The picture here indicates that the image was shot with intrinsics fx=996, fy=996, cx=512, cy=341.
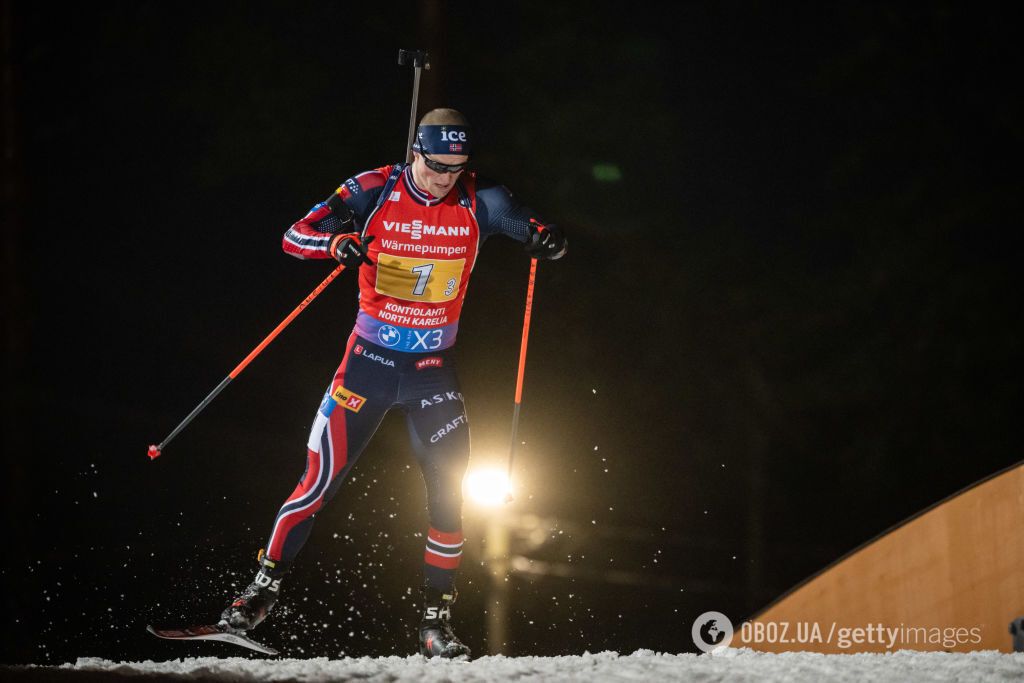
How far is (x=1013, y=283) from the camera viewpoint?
154 inches

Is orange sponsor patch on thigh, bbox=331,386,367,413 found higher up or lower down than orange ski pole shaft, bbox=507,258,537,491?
lower down

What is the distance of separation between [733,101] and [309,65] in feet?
5.16

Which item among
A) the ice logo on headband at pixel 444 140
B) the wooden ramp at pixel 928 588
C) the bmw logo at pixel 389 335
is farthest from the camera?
the wooden ramp at pixel 928 588

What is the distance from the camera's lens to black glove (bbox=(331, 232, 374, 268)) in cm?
287

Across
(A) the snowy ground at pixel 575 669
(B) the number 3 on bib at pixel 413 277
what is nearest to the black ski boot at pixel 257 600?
(A) the snowy ground at pixel 575 669

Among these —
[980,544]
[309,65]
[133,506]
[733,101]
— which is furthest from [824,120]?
[133,506]

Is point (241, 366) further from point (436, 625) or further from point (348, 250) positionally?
point (436, 625)

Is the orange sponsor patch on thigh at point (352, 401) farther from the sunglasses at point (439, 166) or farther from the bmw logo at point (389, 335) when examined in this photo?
the sunglasses at point (439, 166)

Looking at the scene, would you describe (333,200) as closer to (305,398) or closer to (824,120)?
(305,398)

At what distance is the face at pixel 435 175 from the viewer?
2984 mm

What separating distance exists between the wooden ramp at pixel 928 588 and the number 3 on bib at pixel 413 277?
1869mm

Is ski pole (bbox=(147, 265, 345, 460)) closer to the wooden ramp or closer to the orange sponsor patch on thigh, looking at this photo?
the orange sponsor patch on thigh

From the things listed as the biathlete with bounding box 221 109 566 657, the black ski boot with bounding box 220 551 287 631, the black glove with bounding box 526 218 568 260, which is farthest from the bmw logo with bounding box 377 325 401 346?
the black ski boot with bounding box 220 551 287 631

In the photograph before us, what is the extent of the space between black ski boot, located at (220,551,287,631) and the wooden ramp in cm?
181
